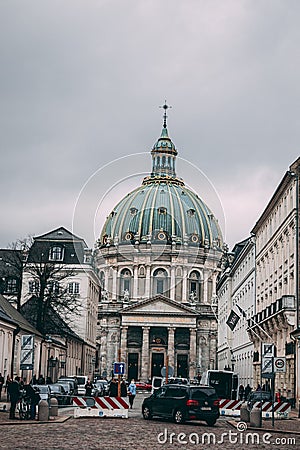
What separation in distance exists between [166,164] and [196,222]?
121 ft

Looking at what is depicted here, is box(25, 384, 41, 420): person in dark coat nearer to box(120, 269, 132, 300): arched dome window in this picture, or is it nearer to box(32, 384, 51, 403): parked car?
box(32, 384, 51, 403): parked car

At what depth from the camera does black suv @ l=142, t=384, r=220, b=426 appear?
32469 mm

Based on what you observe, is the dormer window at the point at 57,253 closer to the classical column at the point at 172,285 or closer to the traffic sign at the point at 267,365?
the classical column at the point at 172,285

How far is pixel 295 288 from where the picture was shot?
49.2 meters

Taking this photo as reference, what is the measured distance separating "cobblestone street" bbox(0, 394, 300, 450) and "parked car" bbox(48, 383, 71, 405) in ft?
39.7

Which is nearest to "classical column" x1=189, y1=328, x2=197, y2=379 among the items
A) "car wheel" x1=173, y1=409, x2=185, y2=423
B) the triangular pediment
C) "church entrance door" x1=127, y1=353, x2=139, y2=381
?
the triangular pediment

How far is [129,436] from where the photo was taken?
2498cm

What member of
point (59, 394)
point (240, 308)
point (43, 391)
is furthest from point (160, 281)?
point (43, 391)

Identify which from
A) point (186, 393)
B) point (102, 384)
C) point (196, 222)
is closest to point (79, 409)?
point (186, 393)

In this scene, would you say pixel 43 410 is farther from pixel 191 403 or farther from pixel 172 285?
pixel 172 285

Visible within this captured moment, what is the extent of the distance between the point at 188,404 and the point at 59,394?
15.0 metres

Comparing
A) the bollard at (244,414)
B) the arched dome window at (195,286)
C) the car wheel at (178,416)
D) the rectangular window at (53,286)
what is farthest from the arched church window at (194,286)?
the car wheel at (178,416)

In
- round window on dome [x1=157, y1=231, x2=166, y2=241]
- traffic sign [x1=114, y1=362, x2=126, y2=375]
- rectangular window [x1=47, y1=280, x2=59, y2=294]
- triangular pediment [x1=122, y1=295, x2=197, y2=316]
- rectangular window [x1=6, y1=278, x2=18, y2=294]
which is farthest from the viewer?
triangular pediment [x1=122, y1=295, x2=197, y2=316]

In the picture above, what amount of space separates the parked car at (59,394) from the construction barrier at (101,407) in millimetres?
8297
